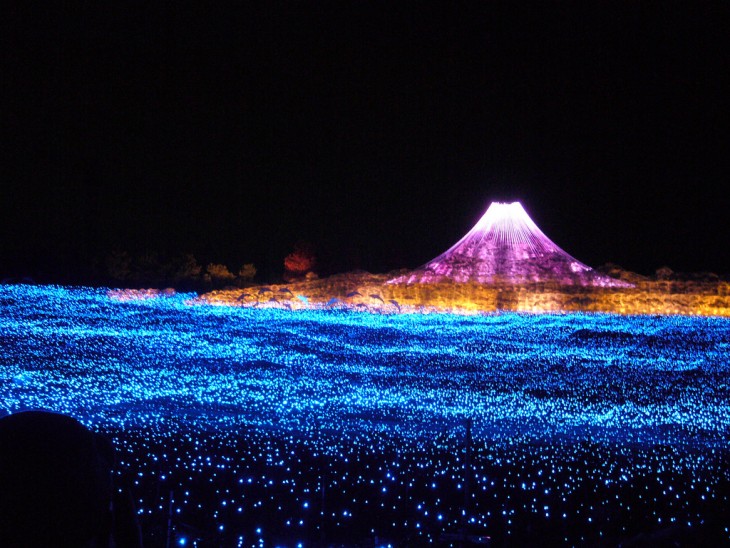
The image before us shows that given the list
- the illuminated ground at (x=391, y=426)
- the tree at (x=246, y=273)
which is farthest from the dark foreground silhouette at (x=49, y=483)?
the tree at (x=246, y=273)

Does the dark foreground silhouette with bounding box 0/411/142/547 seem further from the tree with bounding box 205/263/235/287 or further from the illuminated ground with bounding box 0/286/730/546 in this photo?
the tree with bounding box 205/263/235/287

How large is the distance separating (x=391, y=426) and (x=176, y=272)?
14.1 m

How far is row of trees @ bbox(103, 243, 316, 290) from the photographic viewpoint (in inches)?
645

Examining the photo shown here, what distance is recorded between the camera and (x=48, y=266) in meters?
16.4

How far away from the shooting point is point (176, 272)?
58.3 feet

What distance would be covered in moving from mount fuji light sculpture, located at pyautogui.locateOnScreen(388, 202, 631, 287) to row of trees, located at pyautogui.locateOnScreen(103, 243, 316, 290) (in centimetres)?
357

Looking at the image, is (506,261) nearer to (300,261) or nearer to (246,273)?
(300,261)

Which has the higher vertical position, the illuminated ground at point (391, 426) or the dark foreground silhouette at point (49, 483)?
the dark foreground silhouette at point (49, 483)

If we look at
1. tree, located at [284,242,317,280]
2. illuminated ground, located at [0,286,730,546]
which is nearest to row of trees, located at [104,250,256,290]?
tree, located at [284,242,317,280]

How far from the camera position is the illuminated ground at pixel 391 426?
Result: 10.3 feet

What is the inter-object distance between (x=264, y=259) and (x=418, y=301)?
849cm

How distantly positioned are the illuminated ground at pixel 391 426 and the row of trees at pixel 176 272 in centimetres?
678

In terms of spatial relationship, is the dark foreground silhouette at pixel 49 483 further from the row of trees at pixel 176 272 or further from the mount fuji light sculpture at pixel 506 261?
the row of trees at pixel 176 272

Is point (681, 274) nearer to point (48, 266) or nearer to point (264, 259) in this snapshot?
point (264, 259)
